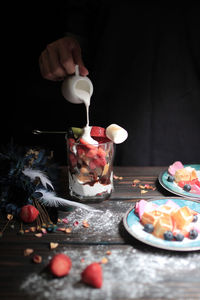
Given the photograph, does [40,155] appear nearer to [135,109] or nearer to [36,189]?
[36,189]

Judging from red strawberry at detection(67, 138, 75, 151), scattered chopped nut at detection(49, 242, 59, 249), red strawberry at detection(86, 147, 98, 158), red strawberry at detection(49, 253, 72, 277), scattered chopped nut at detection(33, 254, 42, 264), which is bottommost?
scattered chopped nut at detection(49, 242, 59, 249)

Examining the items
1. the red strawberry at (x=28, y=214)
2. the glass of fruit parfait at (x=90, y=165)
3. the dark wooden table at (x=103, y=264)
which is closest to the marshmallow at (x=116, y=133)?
the glass of fruit parfait at (x=90, y=165)

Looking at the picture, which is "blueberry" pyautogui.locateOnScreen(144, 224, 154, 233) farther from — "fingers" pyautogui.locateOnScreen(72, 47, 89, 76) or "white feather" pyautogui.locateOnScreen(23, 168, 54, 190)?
"fingers" pyautogui.locateOnScreen(72, 47, 89, 76)

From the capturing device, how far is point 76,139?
120 centimetres

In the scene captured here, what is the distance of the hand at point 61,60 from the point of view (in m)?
1.27

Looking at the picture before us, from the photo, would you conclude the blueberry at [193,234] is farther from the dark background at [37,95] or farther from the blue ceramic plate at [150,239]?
the dark background at [37,95]

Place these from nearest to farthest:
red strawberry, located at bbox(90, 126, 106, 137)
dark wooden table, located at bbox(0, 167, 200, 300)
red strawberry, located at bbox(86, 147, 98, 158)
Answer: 1. dark wooden table, located at bbox(0, 167, 200, 300)
2. red strawberry, located at bbox(86, 147, 98, 158)
3. red strawberry, located at bbox(90, 126, 106, 137)

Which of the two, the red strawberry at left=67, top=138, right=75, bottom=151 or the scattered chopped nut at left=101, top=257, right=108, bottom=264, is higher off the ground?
the red strawberry at left=67, top=138, right=75, bottom=151

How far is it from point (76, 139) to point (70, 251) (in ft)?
1.35

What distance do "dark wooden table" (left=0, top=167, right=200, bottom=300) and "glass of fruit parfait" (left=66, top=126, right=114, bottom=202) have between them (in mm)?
76

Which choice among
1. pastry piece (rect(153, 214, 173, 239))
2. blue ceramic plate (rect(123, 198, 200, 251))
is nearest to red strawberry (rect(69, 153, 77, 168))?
blue ceramic plate (rect(123, 198, 200, 251))

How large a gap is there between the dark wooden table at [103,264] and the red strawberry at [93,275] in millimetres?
13

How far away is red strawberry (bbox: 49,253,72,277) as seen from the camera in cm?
81

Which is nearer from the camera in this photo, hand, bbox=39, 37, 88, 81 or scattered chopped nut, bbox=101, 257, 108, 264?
scattered chopped nut, bbox=101, 257, 108, 264
